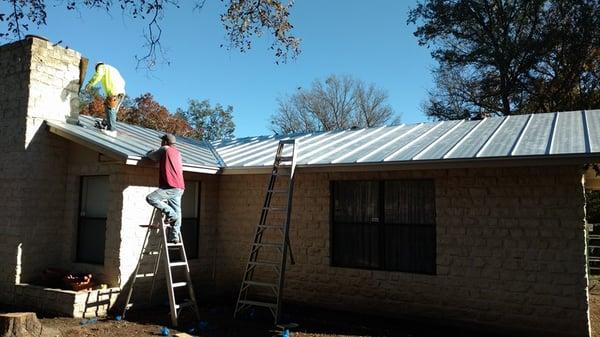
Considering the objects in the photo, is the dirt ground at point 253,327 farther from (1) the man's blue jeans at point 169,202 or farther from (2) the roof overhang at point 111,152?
(2) the roof overhang at point 111,152

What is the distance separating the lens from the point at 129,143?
9.00m

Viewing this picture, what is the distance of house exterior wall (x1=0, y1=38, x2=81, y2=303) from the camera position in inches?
346

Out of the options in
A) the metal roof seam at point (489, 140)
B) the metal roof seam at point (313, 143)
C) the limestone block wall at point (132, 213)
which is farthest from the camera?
the metal roof seam at point (313, 143)

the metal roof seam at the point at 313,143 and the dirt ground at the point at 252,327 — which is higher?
the metal roof seam at the point at 313,143

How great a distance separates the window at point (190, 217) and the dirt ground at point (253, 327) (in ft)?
6.10

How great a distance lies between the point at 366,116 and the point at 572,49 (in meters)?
19.0

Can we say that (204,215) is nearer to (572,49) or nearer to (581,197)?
(581,197)

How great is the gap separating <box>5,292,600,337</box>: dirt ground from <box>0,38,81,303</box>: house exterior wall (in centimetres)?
168

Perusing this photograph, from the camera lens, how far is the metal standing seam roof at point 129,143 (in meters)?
8.21

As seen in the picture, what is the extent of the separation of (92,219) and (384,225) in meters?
5.56

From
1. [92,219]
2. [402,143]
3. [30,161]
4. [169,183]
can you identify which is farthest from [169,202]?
[402,143]

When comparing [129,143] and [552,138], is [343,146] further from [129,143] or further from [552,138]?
[129,143]

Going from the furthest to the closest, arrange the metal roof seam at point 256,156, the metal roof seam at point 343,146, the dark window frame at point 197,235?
the metal roof seam at point 256,156 < the dark window frame at point 197,235 < the metal roof seam at point 343,146

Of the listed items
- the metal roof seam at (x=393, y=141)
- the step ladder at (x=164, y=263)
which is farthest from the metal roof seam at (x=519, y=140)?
the step ladder at (x=164, y=263)
